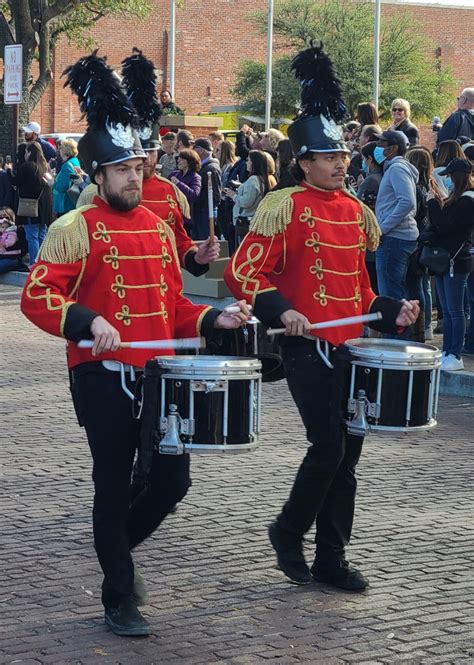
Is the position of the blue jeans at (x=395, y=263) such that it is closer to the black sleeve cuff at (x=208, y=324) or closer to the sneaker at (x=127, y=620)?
the black sleeve cuff at (x=208, y=324)

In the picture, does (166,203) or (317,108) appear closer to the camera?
(317,108)

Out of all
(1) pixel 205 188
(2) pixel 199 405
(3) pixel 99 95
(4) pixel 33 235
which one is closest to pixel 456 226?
(1) pixel 205 188

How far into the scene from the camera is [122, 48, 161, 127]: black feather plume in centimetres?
774

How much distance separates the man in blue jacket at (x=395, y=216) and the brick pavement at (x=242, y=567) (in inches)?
126

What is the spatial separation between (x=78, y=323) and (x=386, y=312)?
1572 millimetres

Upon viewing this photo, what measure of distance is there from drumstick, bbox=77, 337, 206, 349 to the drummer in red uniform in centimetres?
135

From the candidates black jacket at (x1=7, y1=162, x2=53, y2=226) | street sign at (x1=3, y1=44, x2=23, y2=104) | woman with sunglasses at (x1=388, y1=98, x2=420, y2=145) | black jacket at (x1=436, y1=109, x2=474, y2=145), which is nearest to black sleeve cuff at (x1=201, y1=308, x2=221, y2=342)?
woman with sunglasses at (x1=388, y1=98, x2=420, y2=145)

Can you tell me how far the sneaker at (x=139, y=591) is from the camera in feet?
18.3

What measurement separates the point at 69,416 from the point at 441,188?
4293 mm

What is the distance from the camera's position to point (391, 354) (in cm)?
565

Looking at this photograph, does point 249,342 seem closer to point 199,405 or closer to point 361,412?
point 361,412

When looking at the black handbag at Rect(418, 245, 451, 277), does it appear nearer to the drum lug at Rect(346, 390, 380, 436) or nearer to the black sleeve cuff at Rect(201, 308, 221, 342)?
the drum lug at Rect(346, 390, 380, 436)

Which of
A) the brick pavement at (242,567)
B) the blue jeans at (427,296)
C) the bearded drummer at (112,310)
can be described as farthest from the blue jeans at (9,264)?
the bearded drummer at (112,310)

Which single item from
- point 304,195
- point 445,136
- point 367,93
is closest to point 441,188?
point 445,136
